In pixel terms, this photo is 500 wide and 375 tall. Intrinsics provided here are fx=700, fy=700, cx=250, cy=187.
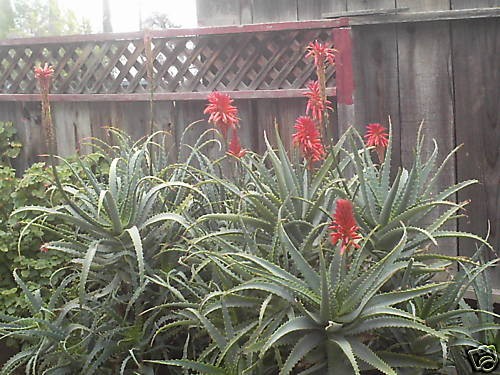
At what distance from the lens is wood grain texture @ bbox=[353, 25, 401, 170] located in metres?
3.24

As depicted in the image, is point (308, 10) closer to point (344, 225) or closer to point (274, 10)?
point (274, 10)

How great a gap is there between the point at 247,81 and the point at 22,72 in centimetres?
181

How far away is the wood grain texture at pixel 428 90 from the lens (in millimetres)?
3145

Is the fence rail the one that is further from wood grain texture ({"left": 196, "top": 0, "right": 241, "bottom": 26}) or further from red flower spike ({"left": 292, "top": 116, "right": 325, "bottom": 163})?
red flower spike ({"left": 292, "top": 116, "right": 325, "bottom": 163})

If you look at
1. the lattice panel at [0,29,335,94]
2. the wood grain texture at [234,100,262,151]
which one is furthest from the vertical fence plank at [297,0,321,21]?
the wood grain texture at [234,100,262,151]

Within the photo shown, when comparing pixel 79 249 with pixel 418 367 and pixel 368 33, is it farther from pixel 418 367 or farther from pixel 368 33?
pixel 368 33

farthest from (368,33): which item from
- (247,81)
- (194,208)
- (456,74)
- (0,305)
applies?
(0,305)

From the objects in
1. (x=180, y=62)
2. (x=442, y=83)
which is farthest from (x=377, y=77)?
(x=180, y=62)

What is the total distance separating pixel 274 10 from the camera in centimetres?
369

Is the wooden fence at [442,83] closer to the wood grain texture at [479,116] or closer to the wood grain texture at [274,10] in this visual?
the wood grain texture at [479,116]

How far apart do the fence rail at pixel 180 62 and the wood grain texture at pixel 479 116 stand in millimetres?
591

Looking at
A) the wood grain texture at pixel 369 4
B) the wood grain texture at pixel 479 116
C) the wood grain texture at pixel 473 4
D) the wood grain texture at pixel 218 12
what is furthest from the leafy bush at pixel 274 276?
the wood grain texture at pixel 218 12

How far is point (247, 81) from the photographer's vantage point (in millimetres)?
3803

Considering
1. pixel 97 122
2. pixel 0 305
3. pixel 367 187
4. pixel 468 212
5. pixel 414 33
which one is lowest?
pixel 0 305
